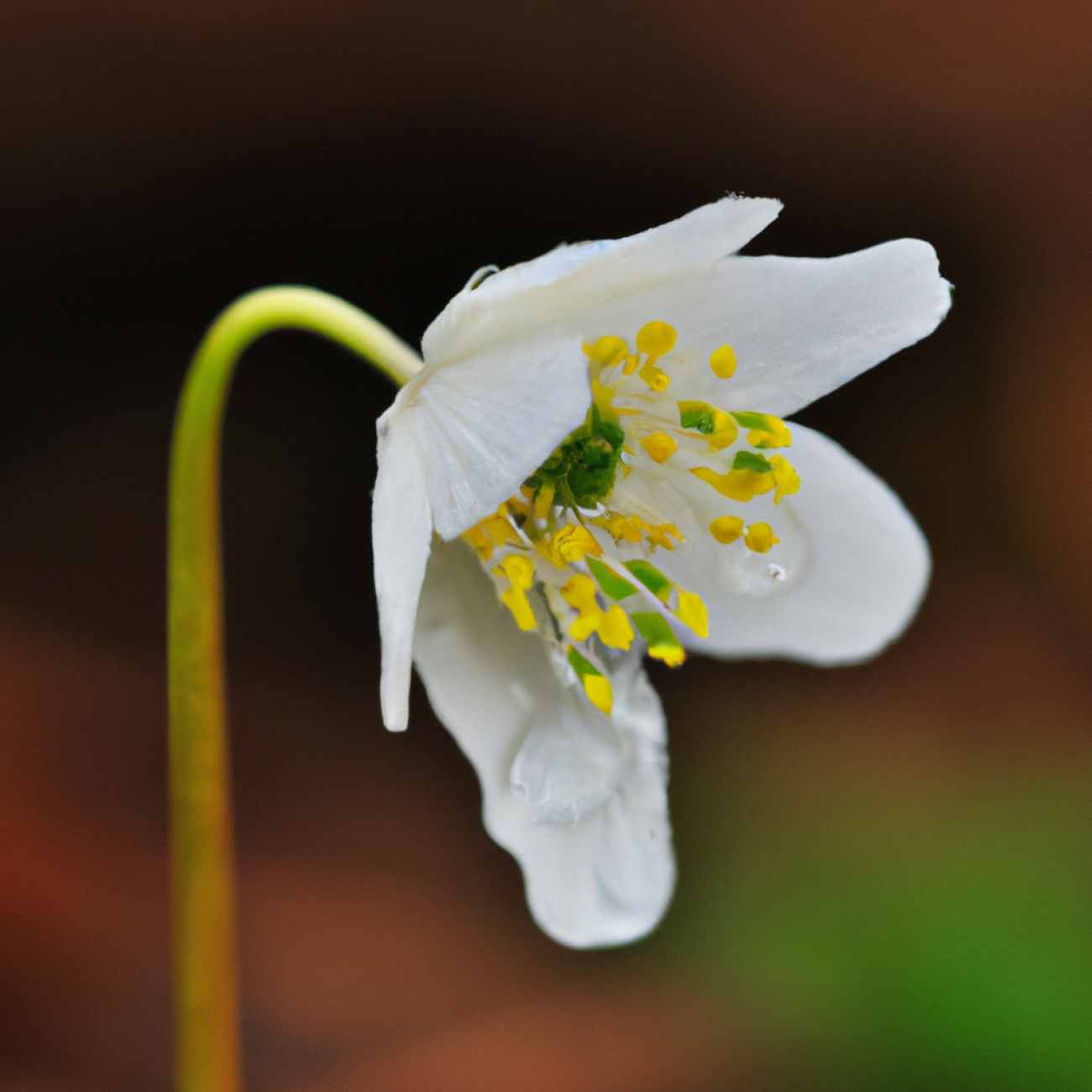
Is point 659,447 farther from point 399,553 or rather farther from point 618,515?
point 399,553

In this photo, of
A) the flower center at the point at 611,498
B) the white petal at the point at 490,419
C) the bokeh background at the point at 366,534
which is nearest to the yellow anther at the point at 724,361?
the flower center at the point at 611,498

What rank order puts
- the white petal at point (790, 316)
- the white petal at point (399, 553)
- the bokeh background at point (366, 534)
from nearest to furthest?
1. the white petal at point (399, 553)
2. the white petal at point (790, 316)
3. the bokeh background at point (366, 534)

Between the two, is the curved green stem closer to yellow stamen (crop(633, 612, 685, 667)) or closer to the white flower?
the white flower

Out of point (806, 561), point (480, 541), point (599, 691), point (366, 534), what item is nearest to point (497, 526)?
point (480, 541)

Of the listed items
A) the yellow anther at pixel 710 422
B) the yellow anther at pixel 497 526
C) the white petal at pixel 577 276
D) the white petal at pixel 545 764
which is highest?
the white petal at pixel 577 276

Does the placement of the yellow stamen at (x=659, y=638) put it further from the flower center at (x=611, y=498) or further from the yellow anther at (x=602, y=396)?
the yellow anther at (x=602, y=396)

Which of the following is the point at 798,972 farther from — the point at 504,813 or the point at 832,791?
the point at 504,813

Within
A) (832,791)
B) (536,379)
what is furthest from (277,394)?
(536,379)
